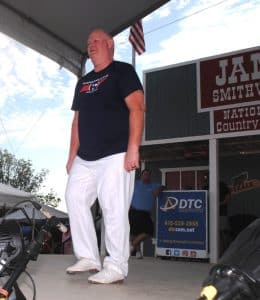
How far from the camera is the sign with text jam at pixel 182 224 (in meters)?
7.30

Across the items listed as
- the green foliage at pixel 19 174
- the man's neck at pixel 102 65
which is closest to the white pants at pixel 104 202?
the man's neck at pixel 102 65

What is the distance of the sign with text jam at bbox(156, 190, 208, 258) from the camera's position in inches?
287

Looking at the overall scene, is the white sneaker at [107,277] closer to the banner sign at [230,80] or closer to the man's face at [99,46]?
the man's face at [99,46]

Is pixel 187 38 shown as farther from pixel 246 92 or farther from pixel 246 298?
pixel 246 298

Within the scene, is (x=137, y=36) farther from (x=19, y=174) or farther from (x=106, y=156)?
(x=19, y=174)

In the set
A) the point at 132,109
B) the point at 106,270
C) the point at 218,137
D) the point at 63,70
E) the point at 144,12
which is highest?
the point at 144,12

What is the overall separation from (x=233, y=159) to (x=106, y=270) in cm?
936

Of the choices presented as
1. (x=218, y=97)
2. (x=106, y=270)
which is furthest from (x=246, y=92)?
(x=106, y=270)

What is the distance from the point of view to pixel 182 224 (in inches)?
296

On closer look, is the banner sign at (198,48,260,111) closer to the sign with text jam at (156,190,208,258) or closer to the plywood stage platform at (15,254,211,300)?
the sign with text jam at (156,190,208,258)

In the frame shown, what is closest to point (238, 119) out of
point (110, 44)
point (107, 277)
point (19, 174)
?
point (110, 44)

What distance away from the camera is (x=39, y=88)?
77.0 ft

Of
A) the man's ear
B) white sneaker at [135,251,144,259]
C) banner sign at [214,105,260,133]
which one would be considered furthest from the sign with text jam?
the man's ear

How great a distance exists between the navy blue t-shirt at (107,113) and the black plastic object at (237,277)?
203 centimetres
